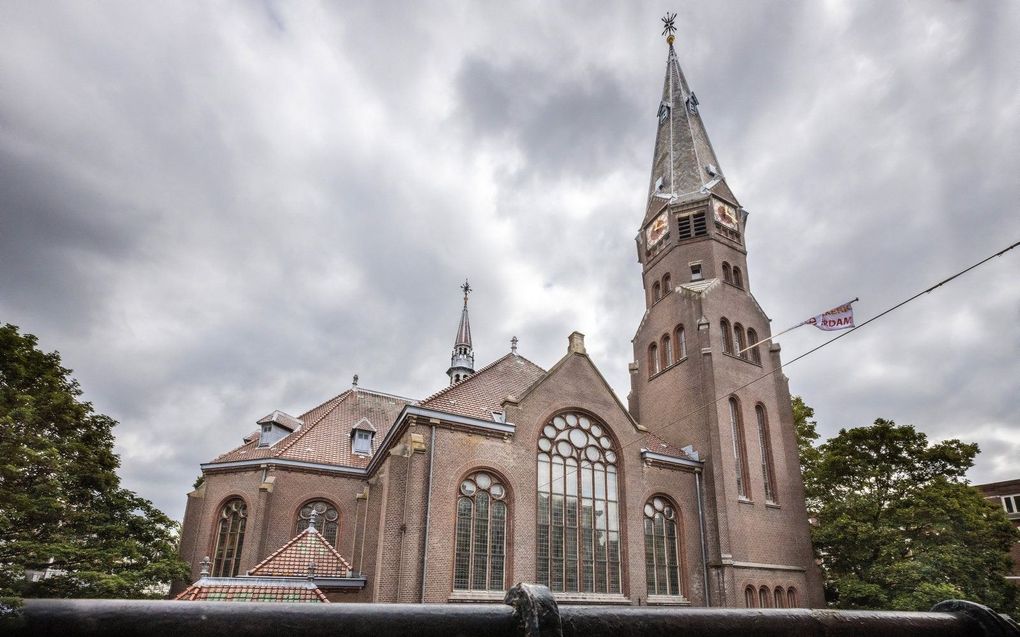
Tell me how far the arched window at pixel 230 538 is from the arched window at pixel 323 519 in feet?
7.54

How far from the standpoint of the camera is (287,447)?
2722 cm

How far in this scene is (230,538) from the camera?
2583 centimetres

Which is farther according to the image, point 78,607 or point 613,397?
point 613,397

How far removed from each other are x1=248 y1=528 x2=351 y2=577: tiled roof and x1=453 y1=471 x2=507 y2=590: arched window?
12.8 ft

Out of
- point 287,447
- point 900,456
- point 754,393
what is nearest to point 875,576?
point 900,456

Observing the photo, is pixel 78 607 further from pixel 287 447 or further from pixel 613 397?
pixel 287 447

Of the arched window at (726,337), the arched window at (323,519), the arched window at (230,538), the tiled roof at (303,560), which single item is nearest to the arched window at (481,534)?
the tiled roof at (303,560)

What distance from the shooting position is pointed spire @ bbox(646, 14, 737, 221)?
35.7 meters

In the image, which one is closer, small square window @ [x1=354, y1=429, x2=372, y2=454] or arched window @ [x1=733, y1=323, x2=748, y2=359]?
small square window @ [x1=354, y1=429, x2=372, y2=454]

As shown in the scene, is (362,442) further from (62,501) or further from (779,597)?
(779,597)

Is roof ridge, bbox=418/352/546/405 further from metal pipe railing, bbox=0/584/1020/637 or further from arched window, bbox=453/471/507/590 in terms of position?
metal pipe railing, bbox=0/584/1020/637

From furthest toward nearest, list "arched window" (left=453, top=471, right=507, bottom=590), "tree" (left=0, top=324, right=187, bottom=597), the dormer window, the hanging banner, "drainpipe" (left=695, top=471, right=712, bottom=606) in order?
the dormer window
"drainpipe" (left=695, top=471, right=712, bottom=606)
"arched window" (left=453, top=471, right=507, bottom=590)
the hanging banner
"tree" (left=0, top=324, right=187, bottom=597)

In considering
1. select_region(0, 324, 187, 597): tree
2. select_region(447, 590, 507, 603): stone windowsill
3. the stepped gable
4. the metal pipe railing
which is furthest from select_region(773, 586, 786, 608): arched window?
the metal pipe railing

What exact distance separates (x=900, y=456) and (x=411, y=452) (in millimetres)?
22108
